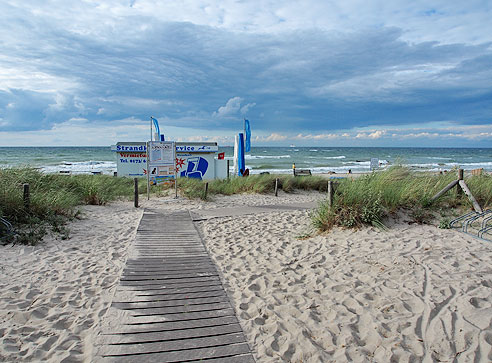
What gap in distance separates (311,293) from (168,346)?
78.3 inches

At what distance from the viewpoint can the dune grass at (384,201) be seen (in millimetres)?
6977

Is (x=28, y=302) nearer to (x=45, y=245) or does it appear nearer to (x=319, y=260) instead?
(x=45, y=245)

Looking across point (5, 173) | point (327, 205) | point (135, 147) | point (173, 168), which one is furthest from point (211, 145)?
point (327, 205)

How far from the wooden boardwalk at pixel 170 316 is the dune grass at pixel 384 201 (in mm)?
2997

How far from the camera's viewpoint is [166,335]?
3346mm

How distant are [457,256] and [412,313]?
1998mm

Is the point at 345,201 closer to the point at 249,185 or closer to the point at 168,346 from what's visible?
the point at 168,346

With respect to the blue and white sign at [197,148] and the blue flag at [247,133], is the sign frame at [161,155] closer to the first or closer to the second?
the blue flag at [247,133]

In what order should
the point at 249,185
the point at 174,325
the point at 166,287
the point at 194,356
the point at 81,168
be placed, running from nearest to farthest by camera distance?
the point at 194,356, the point at 174,325, the point at 166,287, the point at 249,185, the point at 81,168

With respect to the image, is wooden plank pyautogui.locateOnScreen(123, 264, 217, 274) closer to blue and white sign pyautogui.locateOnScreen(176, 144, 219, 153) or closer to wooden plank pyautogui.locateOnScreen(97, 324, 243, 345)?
wooden plank pyautogui.locateOnScreen(97, 324, 243, 345)

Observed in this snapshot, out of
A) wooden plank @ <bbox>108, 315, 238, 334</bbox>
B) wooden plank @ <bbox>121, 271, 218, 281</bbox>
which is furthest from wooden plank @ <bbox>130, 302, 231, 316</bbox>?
wooden plank @ <bbox>121, 271, 218, 281</bbox>

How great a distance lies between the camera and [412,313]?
3.69 meters

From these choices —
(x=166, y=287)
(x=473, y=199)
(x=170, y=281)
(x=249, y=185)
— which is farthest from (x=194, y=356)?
(x=249, y=185)

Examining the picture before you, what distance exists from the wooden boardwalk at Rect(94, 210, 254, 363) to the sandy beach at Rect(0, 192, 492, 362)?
0.16 meters
